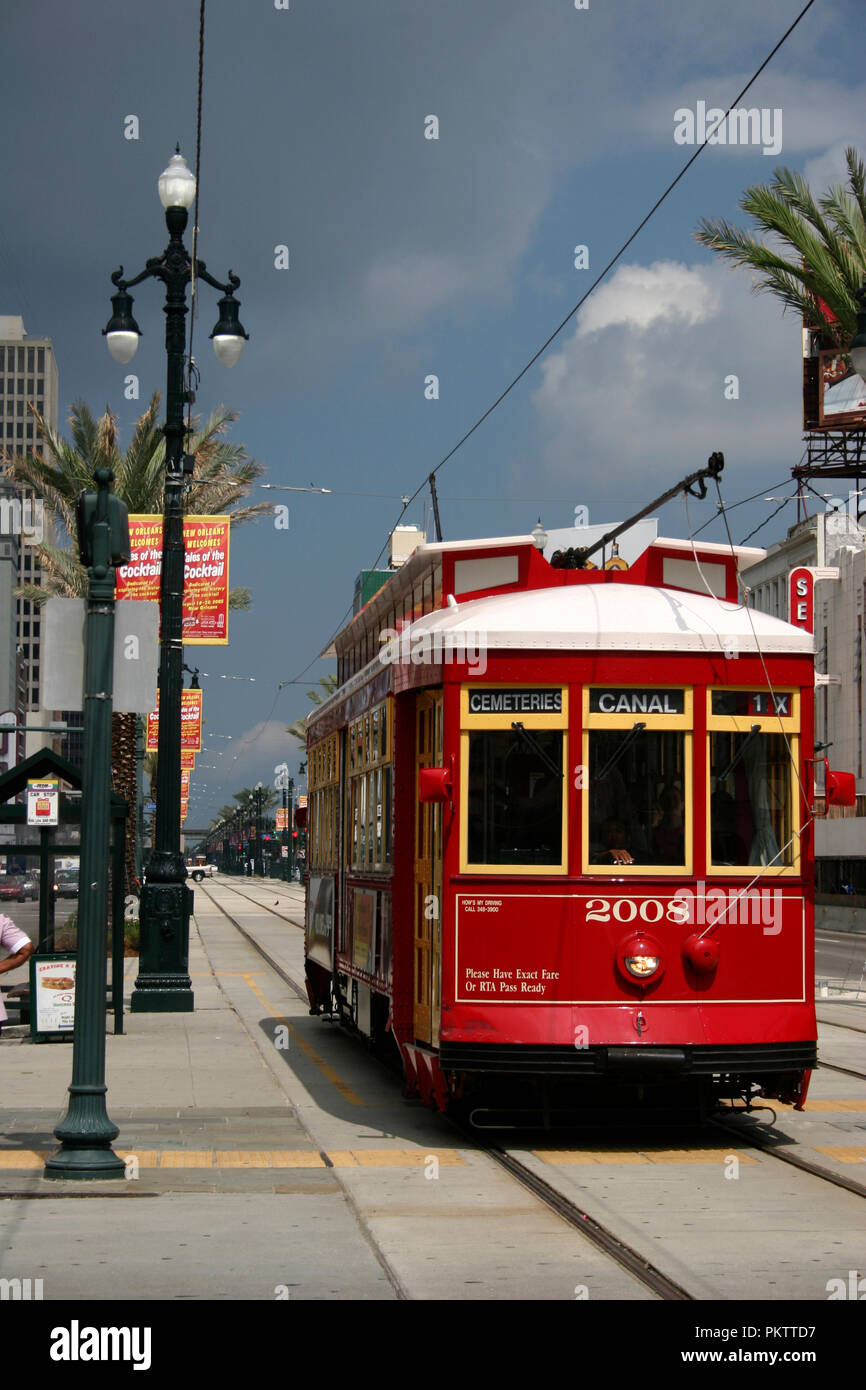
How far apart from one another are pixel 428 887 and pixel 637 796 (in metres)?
1.49

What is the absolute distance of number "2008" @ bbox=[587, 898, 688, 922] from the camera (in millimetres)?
10367

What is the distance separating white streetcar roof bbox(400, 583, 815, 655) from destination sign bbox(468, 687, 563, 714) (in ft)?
0.87

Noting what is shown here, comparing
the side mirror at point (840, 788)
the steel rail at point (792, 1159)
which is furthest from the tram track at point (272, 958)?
the side mirror at point (840, 788)

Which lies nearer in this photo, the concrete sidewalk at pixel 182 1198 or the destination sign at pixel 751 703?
the concrete sidewalk at pixel 182 1198

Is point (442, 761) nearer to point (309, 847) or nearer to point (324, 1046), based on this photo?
point (324, 1046)

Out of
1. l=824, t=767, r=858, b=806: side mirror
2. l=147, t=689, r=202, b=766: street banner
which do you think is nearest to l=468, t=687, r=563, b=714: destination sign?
l=824, t=767, r=858, b=806: side mirror

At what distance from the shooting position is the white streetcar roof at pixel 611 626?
10539mm

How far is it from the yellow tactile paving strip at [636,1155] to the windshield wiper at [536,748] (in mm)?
2212

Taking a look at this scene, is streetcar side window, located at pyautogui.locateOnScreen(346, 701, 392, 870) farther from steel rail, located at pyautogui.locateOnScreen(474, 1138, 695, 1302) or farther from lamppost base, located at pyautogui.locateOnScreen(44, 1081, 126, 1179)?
lamppost base, located at pyautogui.locateOnScreen(44, 1081, 126, 1179)

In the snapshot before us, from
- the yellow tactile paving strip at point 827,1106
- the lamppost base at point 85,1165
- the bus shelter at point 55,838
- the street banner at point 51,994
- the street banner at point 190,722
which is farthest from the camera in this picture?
the street banner at point 190,722

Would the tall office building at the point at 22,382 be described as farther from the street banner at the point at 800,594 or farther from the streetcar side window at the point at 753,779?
the streetcar side window at the point at 753,779

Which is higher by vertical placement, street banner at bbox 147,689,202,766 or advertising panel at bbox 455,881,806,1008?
street banner at bbox 147,689,202,766

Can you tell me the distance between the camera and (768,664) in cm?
1072
